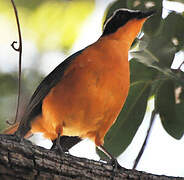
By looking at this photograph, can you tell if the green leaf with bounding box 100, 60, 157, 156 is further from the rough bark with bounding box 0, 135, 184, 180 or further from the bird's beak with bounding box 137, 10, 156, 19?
the rough bark with bounding box 0, 135, 184, 180

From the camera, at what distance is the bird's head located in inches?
183

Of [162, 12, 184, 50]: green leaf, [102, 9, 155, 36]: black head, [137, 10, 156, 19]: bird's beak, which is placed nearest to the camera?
[162, 12, 184, 50]: green leaf

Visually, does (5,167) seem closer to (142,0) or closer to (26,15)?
(142,0)

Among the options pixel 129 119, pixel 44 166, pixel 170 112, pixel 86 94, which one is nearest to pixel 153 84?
pixel 170 112

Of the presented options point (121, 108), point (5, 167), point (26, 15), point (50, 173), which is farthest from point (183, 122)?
point (26, 15)

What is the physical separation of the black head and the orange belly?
0.41 metres

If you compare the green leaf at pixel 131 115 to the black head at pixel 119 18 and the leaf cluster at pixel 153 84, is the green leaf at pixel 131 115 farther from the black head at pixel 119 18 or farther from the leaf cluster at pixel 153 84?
the black head at pixel 119 18

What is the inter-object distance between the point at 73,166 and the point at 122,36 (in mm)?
1905

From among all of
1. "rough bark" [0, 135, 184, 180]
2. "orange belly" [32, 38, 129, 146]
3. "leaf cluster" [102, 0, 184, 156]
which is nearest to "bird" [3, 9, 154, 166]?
"orange belly" [32, 38, 129, 146]

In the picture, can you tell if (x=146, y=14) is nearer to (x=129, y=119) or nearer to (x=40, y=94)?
(x=129, y=119)

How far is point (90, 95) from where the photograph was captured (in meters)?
4.09

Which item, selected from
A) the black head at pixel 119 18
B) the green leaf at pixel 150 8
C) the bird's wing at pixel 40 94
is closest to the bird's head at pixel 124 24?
the black head at pixel 119 18

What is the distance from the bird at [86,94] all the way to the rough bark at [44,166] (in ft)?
2.11

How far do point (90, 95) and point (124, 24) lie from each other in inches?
45.3
